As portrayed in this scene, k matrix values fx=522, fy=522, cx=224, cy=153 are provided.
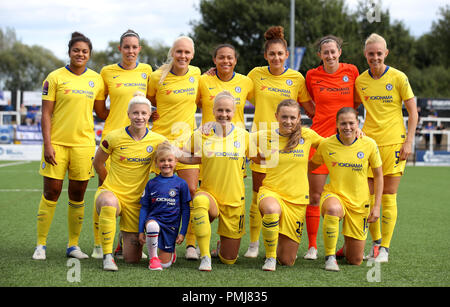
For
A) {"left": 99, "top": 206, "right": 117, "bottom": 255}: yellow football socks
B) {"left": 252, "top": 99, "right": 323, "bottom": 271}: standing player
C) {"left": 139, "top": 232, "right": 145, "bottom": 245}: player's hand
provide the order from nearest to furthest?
{"left": 99, "top": 206, "right": 117, "bottom": 255}: yellow football socks
{"left": 139, "top": 232, "right": 145, "bottom": 245}: player's hand
{"left": 252, "top": 99, "right": 323, "bottom": 271}: standing player

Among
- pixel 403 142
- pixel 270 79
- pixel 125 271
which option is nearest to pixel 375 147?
pixel 403 142

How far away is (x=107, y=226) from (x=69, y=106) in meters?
1.15

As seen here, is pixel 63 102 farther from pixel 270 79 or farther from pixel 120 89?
pixel 270 79

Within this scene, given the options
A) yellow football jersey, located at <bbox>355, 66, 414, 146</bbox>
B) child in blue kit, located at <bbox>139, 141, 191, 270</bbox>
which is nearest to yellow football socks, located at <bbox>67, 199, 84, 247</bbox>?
child in blue kit, located at <bbox>139, 141, 191, 270</bbox>

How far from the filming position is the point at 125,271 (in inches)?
157

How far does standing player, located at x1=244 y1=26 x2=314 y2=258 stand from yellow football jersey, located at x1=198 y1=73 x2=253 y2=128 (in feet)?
0.40

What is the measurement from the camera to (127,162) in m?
4.33

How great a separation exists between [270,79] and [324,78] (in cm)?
50

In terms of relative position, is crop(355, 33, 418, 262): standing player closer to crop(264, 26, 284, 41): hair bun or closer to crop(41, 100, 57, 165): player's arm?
crop(264, 26, 284, 41): hair bun

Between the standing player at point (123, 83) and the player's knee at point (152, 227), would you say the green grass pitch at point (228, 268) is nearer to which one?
the player's knee at point (152, 227)

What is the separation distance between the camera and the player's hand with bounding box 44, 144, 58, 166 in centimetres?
443

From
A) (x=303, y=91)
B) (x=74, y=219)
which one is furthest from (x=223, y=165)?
(x=74, y=219)

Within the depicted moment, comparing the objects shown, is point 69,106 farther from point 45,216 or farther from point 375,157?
point 375,157
